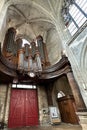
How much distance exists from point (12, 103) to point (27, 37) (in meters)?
8.47

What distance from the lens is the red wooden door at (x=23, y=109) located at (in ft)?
22.5

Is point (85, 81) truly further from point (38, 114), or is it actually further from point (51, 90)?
point (38, 114)

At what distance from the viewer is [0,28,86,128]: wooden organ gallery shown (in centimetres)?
648

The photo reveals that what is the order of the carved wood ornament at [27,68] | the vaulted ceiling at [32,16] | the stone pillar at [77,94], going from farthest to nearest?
1. the vaulted ceiling at [32,16]
2. the carved wood ornament at [27,68]
3. the stone pillar at [77,94]

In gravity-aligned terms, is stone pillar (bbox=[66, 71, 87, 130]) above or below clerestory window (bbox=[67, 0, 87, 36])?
below

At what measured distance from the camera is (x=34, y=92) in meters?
8.30

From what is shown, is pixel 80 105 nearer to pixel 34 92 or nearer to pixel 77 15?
pixel 34 92

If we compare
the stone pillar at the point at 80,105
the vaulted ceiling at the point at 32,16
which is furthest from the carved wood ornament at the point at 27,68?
the vaulted ceiling at the point at 32,16

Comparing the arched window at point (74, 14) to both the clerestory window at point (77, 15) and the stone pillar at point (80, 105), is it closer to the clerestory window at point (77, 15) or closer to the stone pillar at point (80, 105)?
the clerestory window at point (77, 15)

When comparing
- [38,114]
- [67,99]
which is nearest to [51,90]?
[67,99]

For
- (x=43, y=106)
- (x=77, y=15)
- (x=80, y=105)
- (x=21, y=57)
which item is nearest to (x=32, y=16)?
(x=21, y=57)

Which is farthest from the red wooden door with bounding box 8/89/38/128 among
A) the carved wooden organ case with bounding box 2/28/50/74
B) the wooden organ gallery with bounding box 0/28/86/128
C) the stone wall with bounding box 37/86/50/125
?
the carved wooden organ case with bounding box 2/28/50/74

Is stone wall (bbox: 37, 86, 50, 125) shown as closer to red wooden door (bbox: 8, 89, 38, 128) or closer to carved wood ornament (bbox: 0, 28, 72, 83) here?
red wooden door (bbox: 8, 89, 38, 128)

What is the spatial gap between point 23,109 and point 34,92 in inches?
59.7
